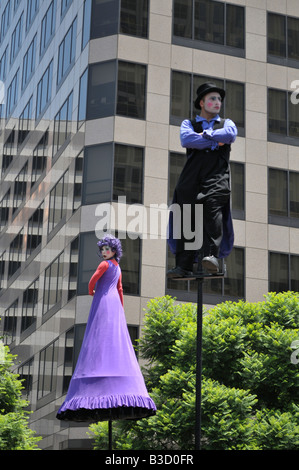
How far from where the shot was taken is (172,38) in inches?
1497

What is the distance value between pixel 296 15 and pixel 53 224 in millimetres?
15372

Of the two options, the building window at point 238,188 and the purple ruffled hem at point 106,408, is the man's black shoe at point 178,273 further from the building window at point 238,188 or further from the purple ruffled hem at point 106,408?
the building window at point 238,188

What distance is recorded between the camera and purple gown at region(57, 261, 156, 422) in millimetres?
9328

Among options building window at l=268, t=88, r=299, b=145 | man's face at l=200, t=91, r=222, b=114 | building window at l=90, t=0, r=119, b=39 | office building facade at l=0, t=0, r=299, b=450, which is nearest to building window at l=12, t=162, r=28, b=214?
office building facade at l=0, t=0, r=299, b=450

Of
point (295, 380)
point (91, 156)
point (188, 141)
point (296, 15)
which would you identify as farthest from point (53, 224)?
point (188, 141)

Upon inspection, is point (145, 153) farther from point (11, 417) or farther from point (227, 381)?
point (11, 417)

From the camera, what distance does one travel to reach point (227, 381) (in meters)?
24.6

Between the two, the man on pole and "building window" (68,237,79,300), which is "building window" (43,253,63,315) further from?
the man on pole

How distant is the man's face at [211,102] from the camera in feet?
28.0

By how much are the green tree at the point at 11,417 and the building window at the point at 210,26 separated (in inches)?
743

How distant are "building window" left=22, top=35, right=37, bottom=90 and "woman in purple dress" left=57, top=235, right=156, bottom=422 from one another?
40808 mm

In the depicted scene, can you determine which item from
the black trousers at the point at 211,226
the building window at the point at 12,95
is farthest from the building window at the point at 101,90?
the black trousers at the point at 211,226

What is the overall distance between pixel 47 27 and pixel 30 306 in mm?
15276
